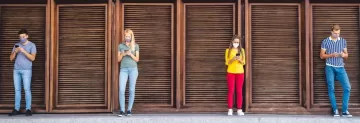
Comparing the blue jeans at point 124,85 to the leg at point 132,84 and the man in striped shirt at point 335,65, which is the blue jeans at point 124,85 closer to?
the leg at point 132,84

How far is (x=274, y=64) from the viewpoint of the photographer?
9.20 metres

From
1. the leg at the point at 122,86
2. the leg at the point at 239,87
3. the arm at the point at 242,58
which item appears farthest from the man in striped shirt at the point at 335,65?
the leg at the point at 122,86

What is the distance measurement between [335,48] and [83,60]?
4.59 metres

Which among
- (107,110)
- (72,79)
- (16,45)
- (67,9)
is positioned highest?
(67,9)

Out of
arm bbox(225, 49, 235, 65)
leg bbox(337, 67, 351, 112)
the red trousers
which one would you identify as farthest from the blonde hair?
leg bbox(337, 67, 351, 112)

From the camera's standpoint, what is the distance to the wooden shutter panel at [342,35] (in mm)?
9164

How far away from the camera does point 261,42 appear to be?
30.1 ft

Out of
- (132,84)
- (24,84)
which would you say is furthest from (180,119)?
(24,84)

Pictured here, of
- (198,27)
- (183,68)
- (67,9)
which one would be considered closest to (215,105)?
(183,68)

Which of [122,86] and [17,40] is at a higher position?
[17,40]

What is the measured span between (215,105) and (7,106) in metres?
3.90

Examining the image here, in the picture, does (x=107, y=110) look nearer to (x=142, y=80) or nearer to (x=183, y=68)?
(x=142, y=80)

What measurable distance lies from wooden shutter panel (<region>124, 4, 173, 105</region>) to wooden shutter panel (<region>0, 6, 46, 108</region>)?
1.66 meters

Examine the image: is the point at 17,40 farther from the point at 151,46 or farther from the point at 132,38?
the point at 151,46
